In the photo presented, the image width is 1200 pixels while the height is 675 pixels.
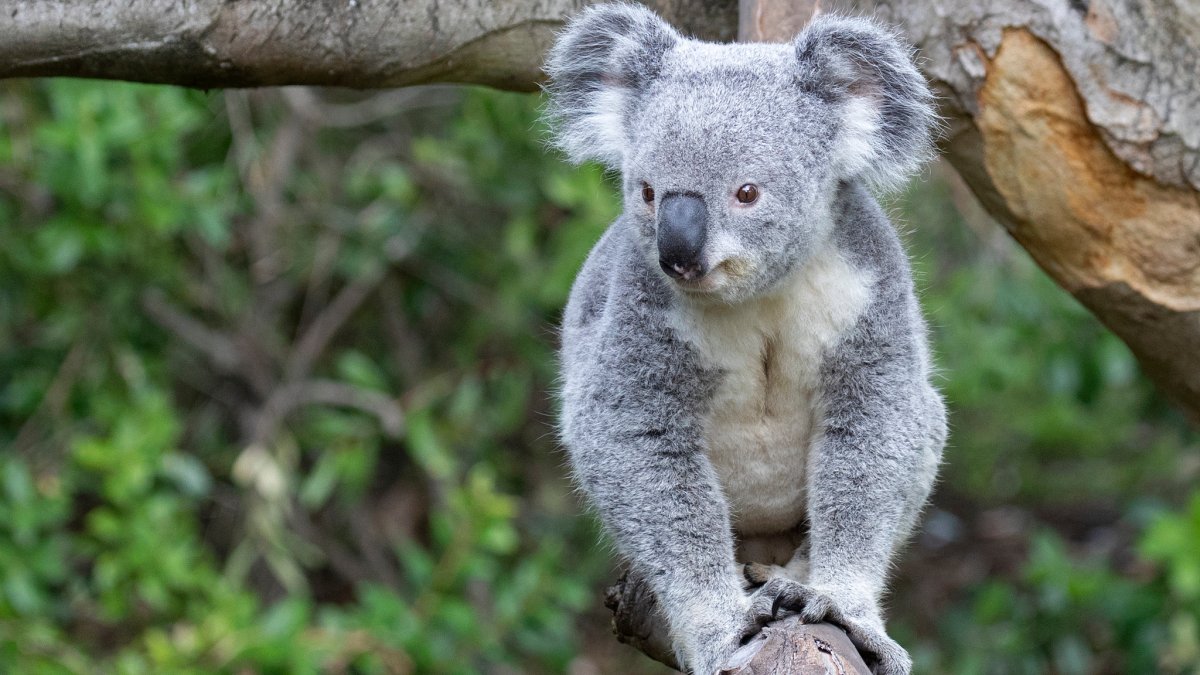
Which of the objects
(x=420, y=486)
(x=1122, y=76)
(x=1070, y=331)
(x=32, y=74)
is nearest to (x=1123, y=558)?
(x=1070, y=331)

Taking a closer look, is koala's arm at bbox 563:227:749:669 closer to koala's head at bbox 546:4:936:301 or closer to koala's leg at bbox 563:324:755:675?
koala's leg at bbox 563:324:755:675

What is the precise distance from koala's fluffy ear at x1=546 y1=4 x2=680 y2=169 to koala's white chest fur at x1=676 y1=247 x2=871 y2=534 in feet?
1.19

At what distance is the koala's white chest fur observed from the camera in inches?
90.0

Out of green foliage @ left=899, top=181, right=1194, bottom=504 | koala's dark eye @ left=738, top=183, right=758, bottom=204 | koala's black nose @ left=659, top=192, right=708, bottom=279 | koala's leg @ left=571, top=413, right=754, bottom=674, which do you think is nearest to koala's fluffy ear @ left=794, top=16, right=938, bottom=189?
koala's dark eye @ left=738, top=183, right=758, bottom=204

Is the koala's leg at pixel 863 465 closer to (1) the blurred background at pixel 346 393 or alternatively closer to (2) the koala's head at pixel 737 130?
(2) the koala's head at pixel 737 130

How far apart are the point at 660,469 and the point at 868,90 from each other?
77cm

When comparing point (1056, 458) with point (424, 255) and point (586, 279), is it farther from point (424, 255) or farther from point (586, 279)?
point (586, 279)

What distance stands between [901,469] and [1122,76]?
95 centimetres

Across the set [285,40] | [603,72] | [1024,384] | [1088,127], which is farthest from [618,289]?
[1024,384]

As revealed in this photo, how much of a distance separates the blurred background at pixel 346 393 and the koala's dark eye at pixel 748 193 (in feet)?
5.68

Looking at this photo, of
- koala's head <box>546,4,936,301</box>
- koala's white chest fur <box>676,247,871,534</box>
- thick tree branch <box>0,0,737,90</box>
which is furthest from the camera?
thick tree branch <box>0,0,737,90</box>

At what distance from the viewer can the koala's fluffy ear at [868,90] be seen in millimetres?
2182

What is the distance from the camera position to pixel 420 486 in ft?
18.2

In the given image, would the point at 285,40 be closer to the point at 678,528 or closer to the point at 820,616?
the point at 678,528
